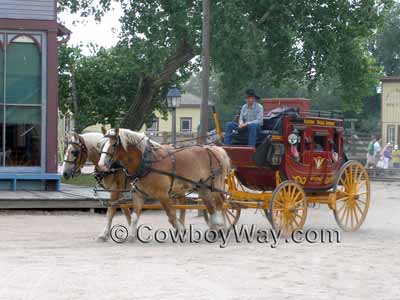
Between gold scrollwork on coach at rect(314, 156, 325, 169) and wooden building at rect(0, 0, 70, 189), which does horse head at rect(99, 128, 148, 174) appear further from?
wooden building at rect(0, 0, 70, 189)

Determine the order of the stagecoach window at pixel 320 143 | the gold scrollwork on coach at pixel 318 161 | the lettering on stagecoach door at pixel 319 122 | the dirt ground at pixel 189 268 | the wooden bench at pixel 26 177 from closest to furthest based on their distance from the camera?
the dirt ground at pixel 189 268
the lettering on stagecoach door at pixel 319 122
the gold scrollwork on coach at pixel 318 161
the stagecoach window at pixel 320 143
the wooden bench at pixel 26 177

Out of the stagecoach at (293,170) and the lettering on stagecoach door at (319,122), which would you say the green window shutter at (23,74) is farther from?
the lettering on stagecoach door at (319,122)

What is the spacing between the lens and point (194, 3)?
1113 inches

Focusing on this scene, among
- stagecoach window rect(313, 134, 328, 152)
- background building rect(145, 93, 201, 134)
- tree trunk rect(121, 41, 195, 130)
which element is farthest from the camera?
background building rect(145, 93, 201, 134)

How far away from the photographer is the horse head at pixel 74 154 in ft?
47.6

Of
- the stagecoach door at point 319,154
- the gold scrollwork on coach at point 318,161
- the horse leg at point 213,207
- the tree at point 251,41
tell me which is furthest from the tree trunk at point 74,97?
the horse leg at point 213,207

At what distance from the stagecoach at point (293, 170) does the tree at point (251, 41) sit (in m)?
11.5

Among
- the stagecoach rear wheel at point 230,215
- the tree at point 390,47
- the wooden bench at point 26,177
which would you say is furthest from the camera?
the tree at point 390,47

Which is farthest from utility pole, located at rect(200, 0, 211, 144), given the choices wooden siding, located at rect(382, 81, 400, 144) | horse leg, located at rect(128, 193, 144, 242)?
wooden siding, located at rect(382, 81, 400, 144)

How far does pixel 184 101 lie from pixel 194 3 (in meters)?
49.4

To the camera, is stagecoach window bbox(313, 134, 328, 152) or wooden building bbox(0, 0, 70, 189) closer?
stagecoach window bbox(313, 134, 328, 152)

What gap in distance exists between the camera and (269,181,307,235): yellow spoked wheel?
13945mm

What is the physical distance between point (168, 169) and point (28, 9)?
8.52 meters

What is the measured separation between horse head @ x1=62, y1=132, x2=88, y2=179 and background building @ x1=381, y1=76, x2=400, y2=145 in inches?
1453
